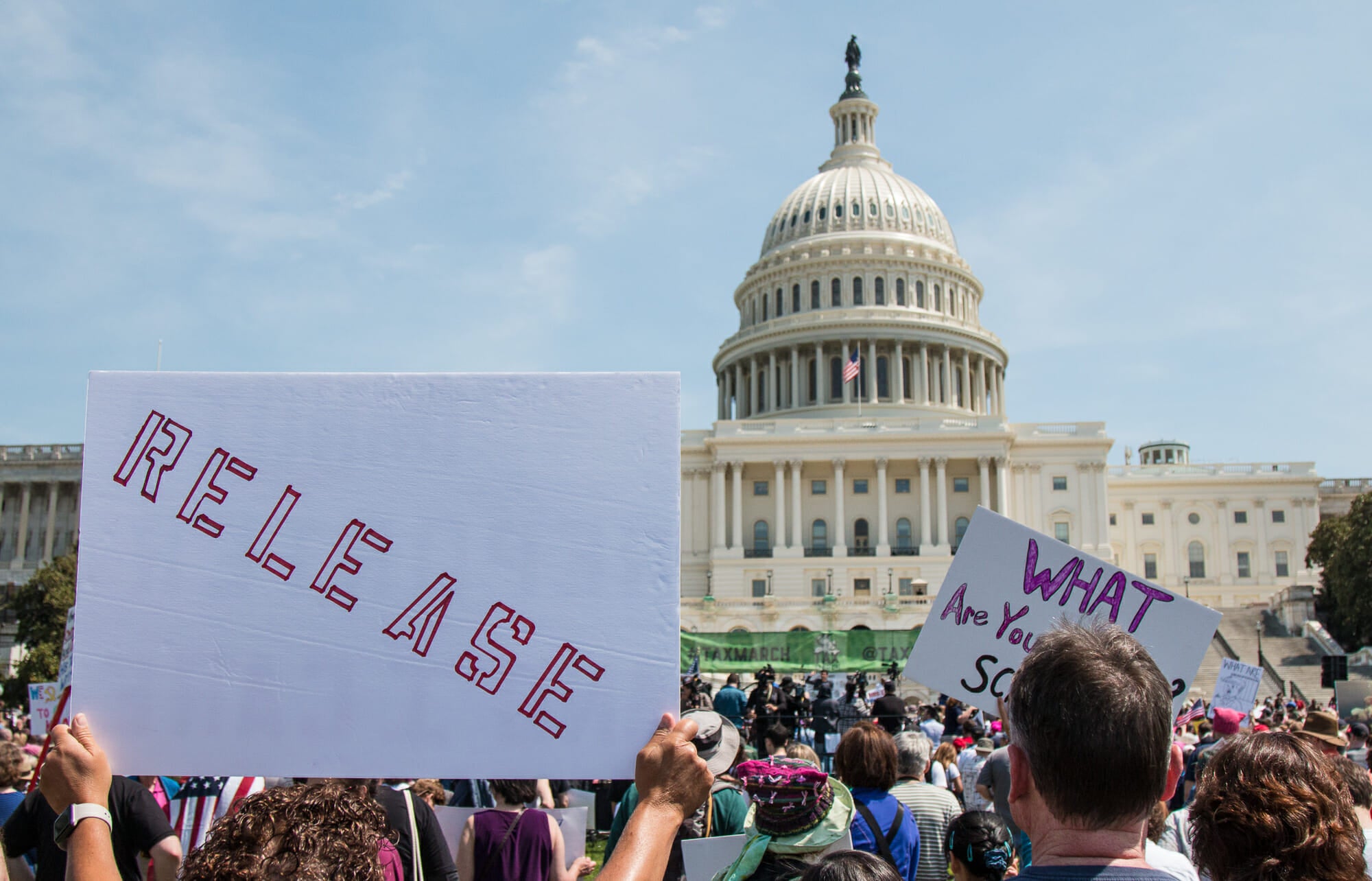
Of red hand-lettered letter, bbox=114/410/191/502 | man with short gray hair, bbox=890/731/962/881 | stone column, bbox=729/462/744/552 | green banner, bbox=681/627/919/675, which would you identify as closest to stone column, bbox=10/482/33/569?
stone column, bbox=729/462/744/552

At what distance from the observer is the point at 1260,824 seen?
11.8 ft

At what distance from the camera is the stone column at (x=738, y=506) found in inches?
3041

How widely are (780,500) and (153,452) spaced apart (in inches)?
2905

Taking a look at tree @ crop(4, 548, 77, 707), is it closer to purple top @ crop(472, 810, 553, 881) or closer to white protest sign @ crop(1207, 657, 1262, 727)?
white protest sign @ crop(1207, 657, 1262, 727)

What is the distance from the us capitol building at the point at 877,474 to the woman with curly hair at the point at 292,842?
63.5 m

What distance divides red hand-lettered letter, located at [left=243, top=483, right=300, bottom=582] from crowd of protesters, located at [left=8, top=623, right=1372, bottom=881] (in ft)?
2.31

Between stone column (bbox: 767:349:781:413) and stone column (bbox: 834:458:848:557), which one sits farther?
stone column (bbox: 767:349:781:413)

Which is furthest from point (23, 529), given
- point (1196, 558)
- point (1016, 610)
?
point (1016, 610)

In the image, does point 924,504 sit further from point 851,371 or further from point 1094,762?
point 1094,762

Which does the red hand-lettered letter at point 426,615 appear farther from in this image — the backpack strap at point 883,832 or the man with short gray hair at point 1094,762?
the backpack strap at point 883,832

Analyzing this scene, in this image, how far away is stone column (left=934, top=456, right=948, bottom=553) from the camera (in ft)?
250

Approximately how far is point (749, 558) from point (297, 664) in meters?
72.8

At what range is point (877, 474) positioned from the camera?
7850cm

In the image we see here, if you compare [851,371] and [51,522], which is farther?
[51,522]
